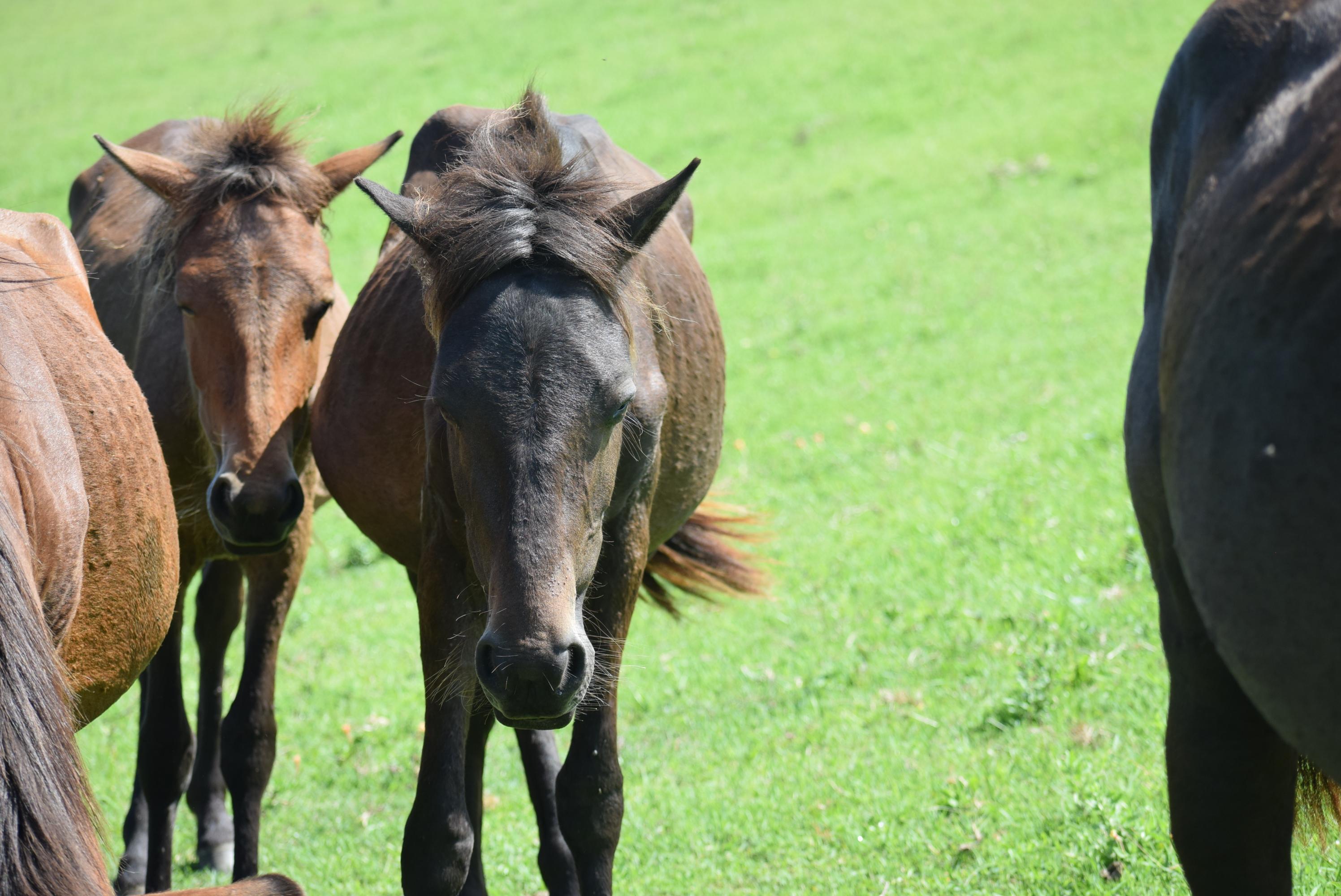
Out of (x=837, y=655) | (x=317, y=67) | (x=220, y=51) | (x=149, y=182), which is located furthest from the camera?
(x=220, y=51)

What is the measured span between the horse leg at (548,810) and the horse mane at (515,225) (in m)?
1.88

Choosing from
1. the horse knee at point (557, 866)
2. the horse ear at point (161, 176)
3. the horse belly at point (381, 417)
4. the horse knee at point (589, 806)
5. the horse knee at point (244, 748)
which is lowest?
the horse knee at point (557, 866)

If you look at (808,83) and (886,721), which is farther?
(808,83)

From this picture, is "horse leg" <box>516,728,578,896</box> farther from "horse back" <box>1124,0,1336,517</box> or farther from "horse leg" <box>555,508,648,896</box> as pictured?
"horse back" <box>1124,0,1336,517</box>

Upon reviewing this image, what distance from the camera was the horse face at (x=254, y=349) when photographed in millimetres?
3736

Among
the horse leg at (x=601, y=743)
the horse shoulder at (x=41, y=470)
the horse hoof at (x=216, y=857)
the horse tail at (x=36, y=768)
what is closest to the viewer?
the horse tail at (x=36, y=768)

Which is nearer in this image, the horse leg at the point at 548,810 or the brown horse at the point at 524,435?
the brown horse at the point at 524,435

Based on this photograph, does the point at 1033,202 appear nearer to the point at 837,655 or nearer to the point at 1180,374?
the point at 837,655

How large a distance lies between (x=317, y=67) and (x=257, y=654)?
747 inches

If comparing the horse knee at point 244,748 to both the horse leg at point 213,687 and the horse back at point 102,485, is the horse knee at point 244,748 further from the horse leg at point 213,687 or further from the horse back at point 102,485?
the horse back at point 102,485

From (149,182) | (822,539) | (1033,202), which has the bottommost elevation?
(1033,202)

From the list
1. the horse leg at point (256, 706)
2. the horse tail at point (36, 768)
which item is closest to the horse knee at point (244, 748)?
the horse leg at point (256, 706)

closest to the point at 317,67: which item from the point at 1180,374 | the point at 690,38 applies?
the point at 690,38

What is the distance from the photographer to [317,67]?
21141mm
